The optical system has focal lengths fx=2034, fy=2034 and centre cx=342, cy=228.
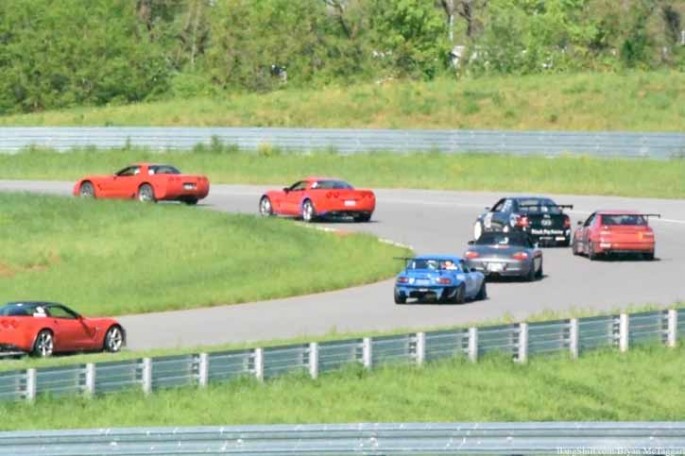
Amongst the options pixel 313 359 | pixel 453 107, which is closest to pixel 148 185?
pixel 453 107

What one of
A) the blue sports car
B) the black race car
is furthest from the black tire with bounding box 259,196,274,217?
the blue sports car

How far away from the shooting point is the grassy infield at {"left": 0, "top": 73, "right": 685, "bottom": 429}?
27891mm

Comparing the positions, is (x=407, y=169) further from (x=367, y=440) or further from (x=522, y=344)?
(x=367, y=440)

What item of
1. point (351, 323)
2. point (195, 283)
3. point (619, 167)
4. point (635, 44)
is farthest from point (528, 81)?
point (351, 323)

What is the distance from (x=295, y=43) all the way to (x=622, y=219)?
72.1 metres

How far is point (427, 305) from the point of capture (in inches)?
1563

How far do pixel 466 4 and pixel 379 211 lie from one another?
241 feet

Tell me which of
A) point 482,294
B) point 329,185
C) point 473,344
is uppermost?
point 329,185

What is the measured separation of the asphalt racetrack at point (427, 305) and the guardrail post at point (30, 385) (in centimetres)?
675

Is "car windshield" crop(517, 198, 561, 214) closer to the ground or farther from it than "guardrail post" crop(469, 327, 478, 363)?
farther from it

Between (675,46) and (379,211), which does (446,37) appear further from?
(379,211)

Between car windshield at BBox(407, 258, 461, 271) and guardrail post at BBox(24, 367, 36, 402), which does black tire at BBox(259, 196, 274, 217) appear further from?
guardrail post at BBox(24, 367, 36, 402)

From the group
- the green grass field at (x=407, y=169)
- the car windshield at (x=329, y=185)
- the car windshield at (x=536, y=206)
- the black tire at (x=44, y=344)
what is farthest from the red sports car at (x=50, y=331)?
the green grass field at (x=407, y=169)

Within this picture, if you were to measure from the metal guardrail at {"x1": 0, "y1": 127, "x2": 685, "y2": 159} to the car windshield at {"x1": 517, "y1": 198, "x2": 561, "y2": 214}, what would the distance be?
1816cm
